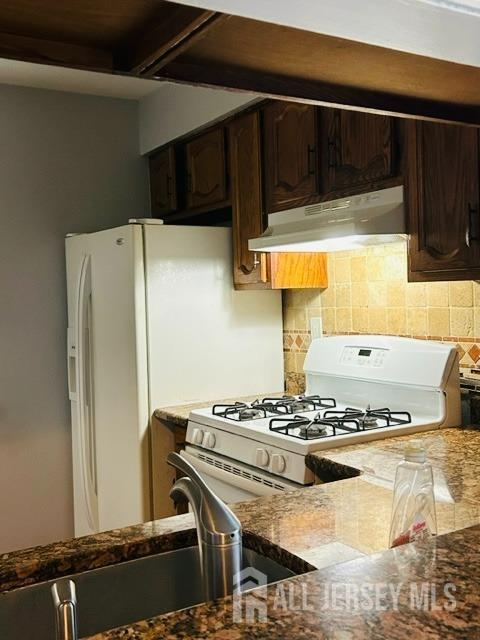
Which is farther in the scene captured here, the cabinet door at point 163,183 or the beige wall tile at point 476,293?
the cabinet door at point 163,183

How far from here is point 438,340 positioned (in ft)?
8.19

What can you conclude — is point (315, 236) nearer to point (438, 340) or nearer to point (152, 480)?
point (438, 340)

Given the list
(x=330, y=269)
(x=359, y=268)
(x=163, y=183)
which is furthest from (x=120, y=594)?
(x=163, y=183)

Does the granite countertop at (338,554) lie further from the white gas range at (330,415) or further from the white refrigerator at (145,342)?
the white refrigerator at (145,342)

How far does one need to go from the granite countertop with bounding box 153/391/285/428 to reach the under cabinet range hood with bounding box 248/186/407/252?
732 mm

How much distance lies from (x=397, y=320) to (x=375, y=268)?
246 mm

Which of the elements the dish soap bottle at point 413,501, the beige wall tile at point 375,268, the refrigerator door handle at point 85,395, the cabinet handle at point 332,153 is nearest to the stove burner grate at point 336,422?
the beige wall tile at point 375,268

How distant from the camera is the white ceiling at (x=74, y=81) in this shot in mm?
3240

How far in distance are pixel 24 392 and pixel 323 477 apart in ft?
6.79

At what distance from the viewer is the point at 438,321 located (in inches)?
98.1

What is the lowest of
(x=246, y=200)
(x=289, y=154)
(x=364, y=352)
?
(x=364, y=352)

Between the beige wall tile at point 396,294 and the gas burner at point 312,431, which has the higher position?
the beige wall tile at point 396,294

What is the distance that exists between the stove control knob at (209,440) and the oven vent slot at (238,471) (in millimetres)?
53

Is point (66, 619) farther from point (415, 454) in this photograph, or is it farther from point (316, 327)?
point (316, 327)
